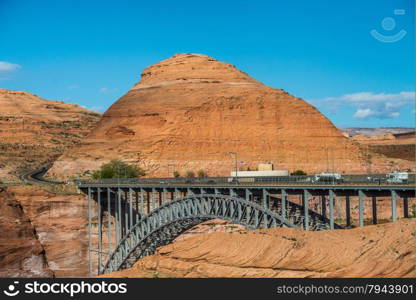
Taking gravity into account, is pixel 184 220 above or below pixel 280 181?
below

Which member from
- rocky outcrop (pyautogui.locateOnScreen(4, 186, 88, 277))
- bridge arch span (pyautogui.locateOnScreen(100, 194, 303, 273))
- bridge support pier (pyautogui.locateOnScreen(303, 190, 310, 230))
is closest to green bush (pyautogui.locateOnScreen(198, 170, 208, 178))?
rocky outcrop (pyautogui.locateOnScreen(4, 186, 88, 277))

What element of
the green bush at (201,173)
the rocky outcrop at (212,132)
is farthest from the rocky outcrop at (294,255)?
the rocky outcrop at (212,132)

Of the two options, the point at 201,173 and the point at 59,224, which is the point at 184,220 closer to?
the point at 59,224

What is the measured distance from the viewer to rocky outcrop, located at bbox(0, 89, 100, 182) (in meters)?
130

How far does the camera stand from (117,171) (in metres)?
97.0

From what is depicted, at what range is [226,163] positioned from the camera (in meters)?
108

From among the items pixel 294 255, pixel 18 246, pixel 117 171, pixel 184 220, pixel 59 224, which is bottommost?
pixel 18 246

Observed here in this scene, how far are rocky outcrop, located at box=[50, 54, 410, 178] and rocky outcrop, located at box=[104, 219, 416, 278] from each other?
209ft

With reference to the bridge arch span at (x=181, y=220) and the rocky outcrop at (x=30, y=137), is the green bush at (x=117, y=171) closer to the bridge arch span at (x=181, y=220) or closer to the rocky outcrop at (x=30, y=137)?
the rocky outcrop at (x=30, y=137)

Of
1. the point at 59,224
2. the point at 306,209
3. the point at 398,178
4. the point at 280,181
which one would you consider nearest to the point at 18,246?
the point at 59,224

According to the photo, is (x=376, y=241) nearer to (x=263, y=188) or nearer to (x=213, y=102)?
(x=263, y=188)

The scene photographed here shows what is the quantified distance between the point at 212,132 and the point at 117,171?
21.8 meters

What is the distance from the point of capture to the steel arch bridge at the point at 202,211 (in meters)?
45.0

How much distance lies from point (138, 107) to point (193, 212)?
64.4m
